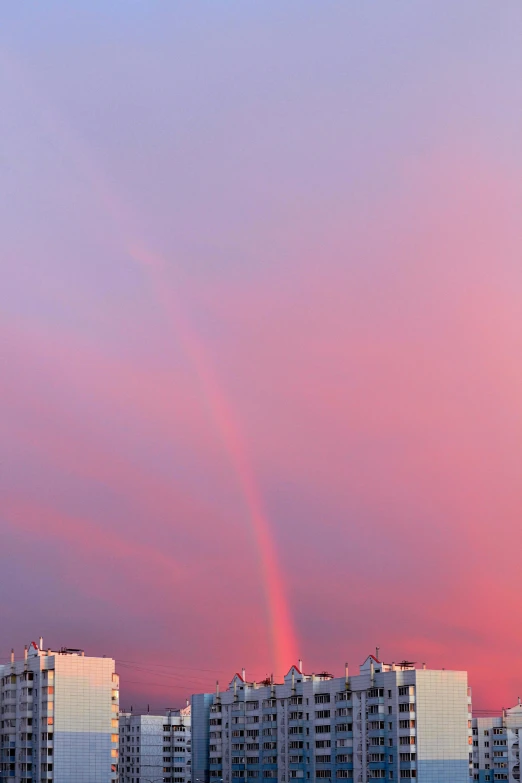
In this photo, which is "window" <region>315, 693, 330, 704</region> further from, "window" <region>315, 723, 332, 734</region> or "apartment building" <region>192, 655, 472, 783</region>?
"window" <region>315, 723, 332, 734</region>

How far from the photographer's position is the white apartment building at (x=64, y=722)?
139 m

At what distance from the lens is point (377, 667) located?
473ft

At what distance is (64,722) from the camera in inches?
5507

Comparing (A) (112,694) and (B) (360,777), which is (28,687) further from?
(B) (360,777)

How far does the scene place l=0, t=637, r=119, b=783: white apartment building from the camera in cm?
13888

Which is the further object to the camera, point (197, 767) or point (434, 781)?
point (197, 767)

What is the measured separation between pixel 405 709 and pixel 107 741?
35.1 meters

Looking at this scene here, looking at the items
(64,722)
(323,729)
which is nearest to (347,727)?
(323,729)

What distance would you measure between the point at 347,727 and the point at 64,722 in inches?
1334

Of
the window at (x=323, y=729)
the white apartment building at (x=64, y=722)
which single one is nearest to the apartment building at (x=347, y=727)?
the window at (x=323, y=729)

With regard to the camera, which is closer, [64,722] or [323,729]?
[64,722]

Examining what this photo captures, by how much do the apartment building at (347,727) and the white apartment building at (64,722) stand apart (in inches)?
981

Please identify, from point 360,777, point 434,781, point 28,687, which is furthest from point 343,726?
point 28,687

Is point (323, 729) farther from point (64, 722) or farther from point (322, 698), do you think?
point (64, 722)
